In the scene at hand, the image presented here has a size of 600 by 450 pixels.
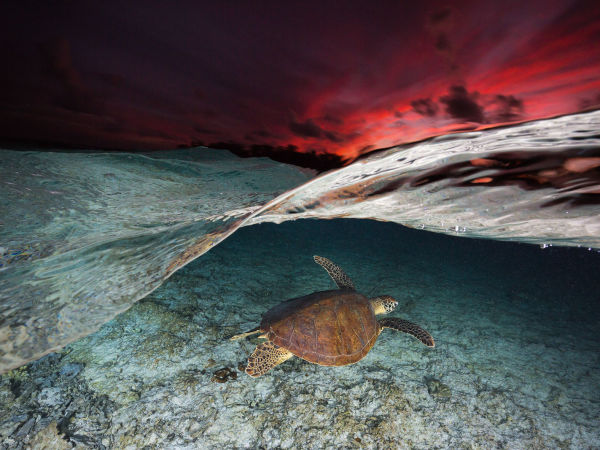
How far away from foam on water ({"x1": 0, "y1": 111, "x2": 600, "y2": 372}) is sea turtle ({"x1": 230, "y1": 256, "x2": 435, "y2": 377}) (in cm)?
236

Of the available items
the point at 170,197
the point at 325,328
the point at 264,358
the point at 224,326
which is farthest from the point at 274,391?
the point at 170,197

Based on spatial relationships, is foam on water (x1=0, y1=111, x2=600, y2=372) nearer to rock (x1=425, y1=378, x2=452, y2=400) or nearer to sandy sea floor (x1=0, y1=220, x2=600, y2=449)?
sandy sea floor (x1=0, y1=220, x2=600, y2=449)

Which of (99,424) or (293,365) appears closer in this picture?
(99,424)

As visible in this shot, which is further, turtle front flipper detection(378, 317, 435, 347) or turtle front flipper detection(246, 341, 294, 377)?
turtle front flipper detection(378, 317, 435, 347)

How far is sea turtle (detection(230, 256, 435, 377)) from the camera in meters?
4.25

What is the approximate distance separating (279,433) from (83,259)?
5134mm

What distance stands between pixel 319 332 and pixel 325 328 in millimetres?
163

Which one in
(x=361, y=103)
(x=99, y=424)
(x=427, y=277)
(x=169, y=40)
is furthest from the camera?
(x=427, y=277)

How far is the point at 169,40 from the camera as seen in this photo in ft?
4.83

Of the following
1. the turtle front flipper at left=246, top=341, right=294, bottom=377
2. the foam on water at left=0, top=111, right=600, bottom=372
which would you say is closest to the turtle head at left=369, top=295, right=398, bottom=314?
the foam on water at left=0, top=111, right=600, bottom=372

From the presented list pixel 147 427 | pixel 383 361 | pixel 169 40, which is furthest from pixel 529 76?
pixel 147 427

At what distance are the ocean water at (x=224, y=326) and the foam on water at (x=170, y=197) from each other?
1.2 inches

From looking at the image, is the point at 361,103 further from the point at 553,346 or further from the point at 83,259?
the point at 553,346

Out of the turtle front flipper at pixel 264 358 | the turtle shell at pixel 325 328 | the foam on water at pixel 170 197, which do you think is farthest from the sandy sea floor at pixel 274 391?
the foam on water at pixel 170 197
